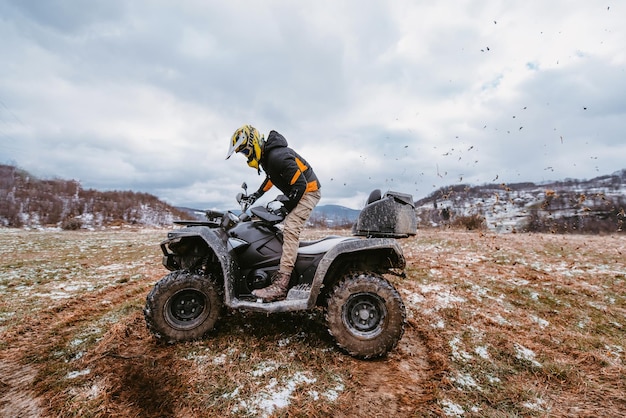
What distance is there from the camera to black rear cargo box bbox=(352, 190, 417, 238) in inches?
140

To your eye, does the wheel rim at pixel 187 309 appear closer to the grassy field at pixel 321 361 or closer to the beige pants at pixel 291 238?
the grassy field at pixel 321 361

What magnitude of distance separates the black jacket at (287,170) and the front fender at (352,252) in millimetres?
793

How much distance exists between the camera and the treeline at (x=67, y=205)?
3356cm

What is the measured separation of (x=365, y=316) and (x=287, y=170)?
1.90 meters

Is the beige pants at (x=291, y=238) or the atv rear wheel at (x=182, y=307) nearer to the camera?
the atv rear wheel at (x=182, y=307)

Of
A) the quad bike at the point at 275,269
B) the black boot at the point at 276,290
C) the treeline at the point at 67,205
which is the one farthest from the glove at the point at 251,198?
the treeline at the point at 67,205

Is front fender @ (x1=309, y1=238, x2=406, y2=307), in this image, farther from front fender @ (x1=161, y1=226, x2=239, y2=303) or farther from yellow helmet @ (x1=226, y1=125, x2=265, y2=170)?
yellow helmet @ (x1=226, y1=125, x2=265, y2=170)

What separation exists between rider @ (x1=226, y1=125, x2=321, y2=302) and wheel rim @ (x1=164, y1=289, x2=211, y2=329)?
0.63 metres

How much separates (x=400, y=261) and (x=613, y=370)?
7.94 feet

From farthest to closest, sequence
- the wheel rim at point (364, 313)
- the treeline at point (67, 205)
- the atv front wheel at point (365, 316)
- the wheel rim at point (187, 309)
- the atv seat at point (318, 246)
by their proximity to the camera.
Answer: the treeline at point (67, 205) < the atv seat at point (318, 246) < the wheel rim at point (187, 309) < the wheel rim at point (364, 313) < the atv front wheel at point (365, 316)

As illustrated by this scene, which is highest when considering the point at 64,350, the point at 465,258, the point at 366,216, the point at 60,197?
the point at 60,197

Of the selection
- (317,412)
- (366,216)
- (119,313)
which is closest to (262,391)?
(317,412)

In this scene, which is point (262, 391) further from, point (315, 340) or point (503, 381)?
point (503, 381)

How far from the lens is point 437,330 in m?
4.12
